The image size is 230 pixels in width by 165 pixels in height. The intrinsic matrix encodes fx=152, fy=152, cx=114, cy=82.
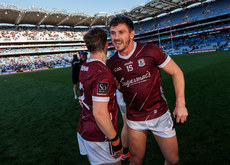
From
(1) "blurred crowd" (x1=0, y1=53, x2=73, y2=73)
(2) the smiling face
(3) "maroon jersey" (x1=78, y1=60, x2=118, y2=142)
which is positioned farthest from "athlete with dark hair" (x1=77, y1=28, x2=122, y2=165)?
(1) "blurred crowd" (x1=0, y1=53, x2=73, y2=73)

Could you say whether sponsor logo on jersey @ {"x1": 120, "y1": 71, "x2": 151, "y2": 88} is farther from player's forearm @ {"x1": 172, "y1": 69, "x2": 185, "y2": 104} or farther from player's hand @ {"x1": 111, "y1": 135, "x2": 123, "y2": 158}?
player's hand @ {"x1": 111, "y1": 135, "x2": 123, "y2": 158}

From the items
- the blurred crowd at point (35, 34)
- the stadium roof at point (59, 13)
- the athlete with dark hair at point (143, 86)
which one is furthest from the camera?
the blurred crowd at point (35, 34)

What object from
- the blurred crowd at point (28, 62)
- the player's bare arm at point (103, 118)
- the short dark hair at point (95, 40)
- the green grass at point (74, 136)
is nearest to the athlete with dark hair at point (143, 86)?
the short dark hair at point (95, 40)

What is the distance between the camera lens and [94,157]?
1662mm

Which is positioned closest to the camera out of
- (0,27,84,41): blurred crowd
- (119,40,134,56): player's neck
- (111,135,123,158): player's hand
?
(111,135,123,158): player's hand

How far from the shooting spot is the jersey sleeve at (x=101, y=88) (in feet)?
4.83

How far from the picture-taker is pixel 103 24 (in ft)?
206

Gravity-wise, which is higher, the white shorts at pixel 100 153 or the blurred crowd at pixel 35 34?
the blurred crowd at pixel 35 34

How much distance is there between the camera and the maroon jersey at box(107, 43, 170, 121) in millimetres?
1988

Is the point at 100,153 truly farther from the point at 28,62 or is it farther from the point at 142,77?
the point at 28,62

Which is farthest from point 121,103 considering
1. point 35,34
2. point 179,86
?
point 35,34

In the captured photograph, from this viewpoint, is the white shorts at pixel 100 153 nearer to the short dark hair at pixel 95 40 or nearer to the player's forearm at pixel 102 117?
the player's forearm at pixel 102 117

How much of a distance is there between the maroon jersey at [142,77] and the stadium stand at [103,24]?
131 feet

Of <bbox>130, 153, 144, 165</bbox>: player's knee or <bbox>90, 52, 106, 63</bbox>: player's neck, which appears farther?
<bbox>130, 153, 144, 165</bbox>: player's knee
